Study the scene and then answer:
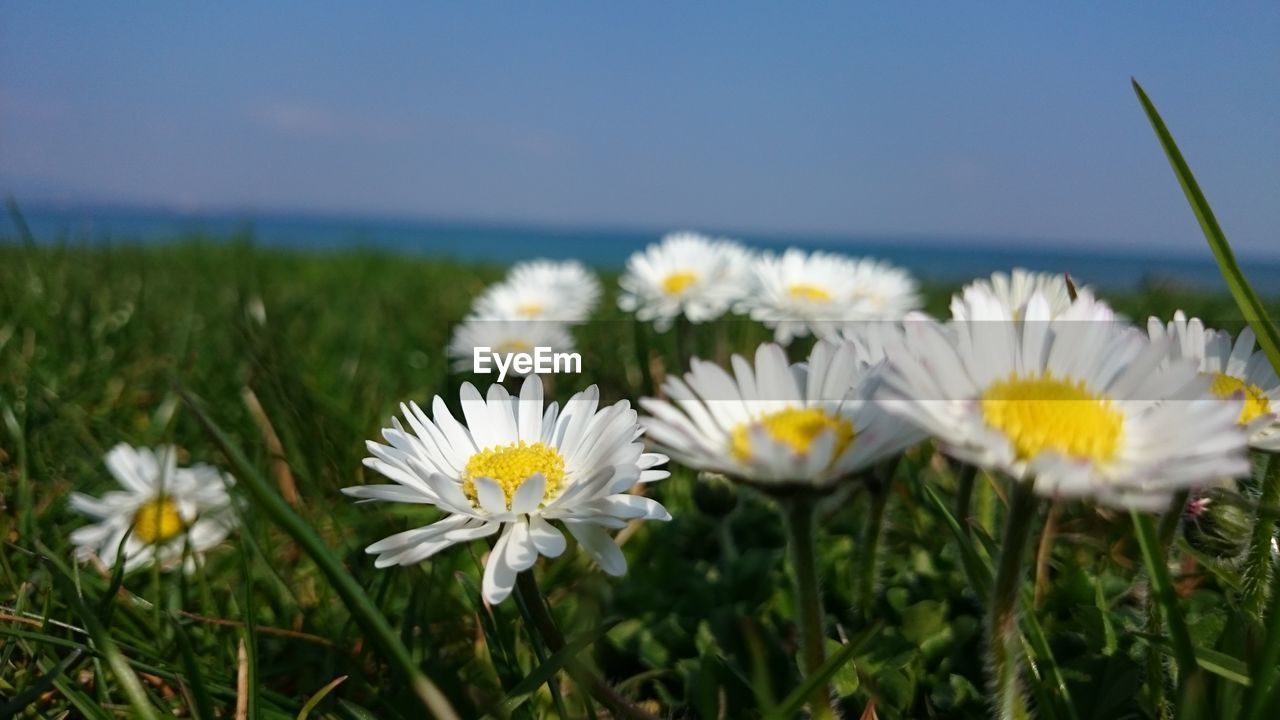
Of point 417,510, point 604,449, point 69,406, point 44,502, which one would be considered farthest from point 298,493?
point 604,449

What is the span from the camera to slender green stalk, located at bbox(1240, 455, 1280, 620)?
28.8 inches

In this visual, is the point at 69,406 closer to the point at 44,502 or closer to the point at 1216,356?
the point at 44,502

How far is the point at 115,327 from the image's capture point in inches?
83.0

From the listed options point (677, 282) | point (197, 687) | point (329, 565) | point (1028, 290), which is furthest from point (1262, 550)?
point (677, 282)

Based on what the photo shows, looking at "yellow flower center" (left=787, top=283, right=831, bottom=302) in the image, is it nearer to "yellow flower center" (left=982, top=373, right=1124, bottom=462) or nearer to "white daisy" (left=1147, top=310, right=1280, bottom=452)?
"white daisy" (left=1147, top=310, right=1280, bottom=452)

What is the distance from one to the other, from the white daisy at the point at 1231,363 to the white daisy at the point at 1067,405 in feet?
0.34

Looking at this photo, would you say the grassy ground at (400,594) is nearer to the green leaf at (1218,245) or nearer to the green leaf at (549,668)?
the green leaf at (549,668)

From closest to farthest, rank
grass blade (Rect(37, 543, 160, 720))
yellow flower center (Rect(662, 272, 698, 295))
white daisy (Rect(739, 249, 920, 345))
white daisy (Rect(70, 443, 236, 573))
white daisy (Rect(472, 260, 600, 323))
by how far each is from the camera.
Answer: grass blade (Rect(37, 543, 160, 720))
white daisy (Rect(70, 443, 236, 573))
white daisy (Rect(739, 249, 920, 345))
yellow flower center (Rect(662, 272, 698, 295))
white daisy (Rect(472, 260, 600, 323))

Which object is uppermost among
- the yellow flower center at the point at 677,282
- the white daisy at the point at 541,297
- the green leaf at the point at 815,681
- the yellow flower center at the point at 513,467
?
the yellow flower center at the point at 677,282

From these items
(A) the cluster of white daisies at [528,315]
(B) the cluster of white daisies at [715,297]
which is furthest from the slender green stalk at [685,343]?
(A) the cluster of white daisies at [528,315]

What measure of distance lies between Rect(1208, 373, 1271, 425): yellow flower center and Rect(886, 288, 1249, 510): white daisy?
14 centimetres

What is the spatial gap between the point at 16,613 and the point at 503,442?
0.51m

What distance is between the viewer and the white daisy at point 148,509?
122 centimetres

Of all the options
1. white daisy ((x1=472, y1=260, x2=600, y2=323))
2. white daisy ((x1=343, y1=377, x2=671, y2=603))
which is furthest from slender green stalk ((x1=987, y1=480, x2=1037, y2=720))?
white daisy ((x1=472, y1=260, x2=600, y2=323))
